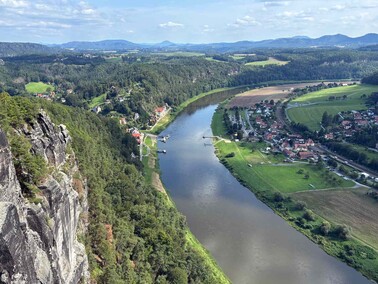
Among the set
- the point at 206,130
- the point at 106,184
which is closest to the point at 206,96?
the point at 206,130

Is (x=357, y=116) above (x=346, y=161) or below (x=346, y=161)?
above

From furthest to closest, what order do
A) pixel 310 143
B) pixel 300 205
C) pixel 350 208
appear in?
pixel 310 143
pixel 350 208
pixel 300 205

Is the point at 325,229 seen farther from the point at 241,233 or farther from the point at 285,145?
the point at 285,145

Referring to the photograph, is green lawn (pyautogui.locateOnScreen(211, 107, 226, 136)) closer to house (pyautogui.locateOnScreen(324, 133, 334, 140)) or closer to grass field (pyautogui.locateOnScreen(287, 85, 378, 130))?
grass field (pyautogui.locateOnScreen(287, 85, 378, 130))

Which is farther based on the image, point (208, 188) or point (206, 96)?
point (206, 96)

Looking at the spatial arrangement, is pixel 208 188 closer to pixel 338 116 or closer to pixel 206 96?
pixel 338 116

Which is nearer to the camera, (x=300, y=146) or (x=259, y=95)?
(x=300, y=146)

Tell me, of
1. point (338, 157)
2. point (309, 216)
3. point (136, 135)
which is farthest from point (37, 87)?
point (309, 216)
